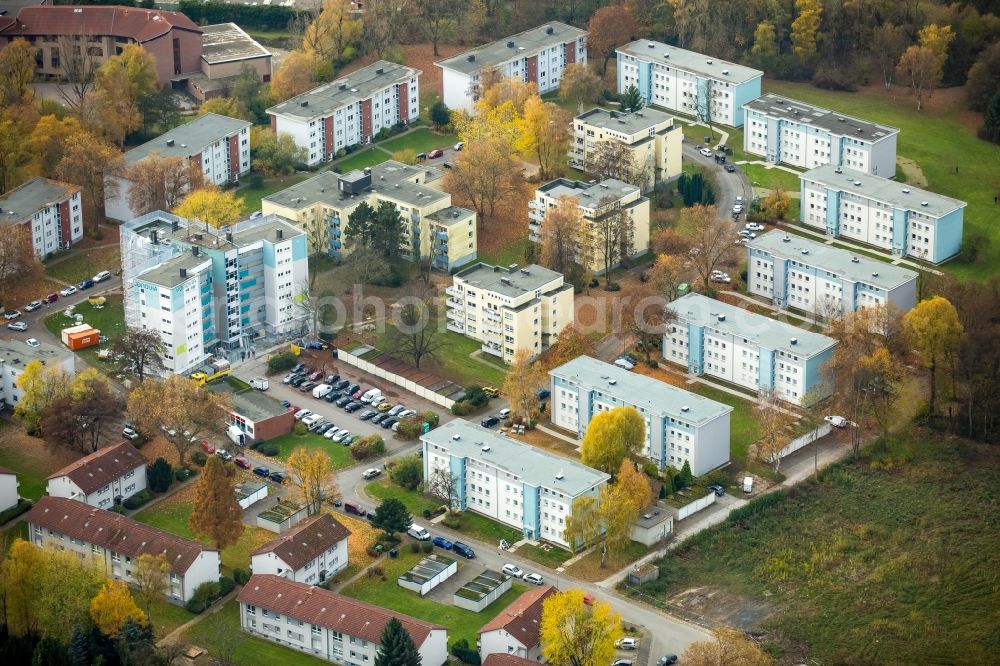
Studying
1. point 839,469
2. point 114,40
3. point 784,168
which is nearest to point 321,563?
point 839,469

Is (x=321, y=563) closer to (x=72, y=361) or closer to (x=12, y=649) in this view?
(x=12, y=649)

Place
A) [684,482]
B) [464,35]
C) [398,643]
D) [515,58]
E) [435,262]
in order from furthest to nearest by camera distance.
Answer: [464,35] → [515,58] → [435,262] → [684,482] → [398,643]

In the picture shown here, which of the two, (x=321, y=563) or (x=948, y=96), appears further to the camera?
(x=948, y=96)

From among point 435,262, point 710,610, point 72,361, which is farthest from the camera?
point 435,262

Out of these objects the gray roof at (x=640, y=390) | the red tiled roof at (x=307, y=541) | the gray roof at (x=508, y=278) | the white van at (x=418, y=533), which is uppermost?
the gray roof at (x=508, y=278)

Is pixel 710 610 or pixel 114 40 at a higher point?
pixel 114 40

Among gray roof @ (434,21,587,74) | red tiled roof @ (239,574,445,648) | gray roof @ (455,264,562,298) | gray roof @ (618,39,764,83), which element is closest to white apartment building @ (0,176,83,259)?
gray roof @ (455,264,562,298)

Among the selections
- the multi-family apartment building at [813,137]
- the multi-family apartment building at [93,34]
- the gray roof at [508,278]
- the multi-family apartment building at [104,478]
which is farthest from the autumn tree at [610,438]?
the multi-family apartment building at [93,34]

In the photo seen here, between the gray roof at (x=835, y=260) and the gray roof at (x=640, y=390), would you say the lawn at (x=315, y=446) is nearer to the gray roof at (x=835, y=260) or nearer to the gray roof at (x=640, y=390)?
the gray roof at (x=640, y=390)
